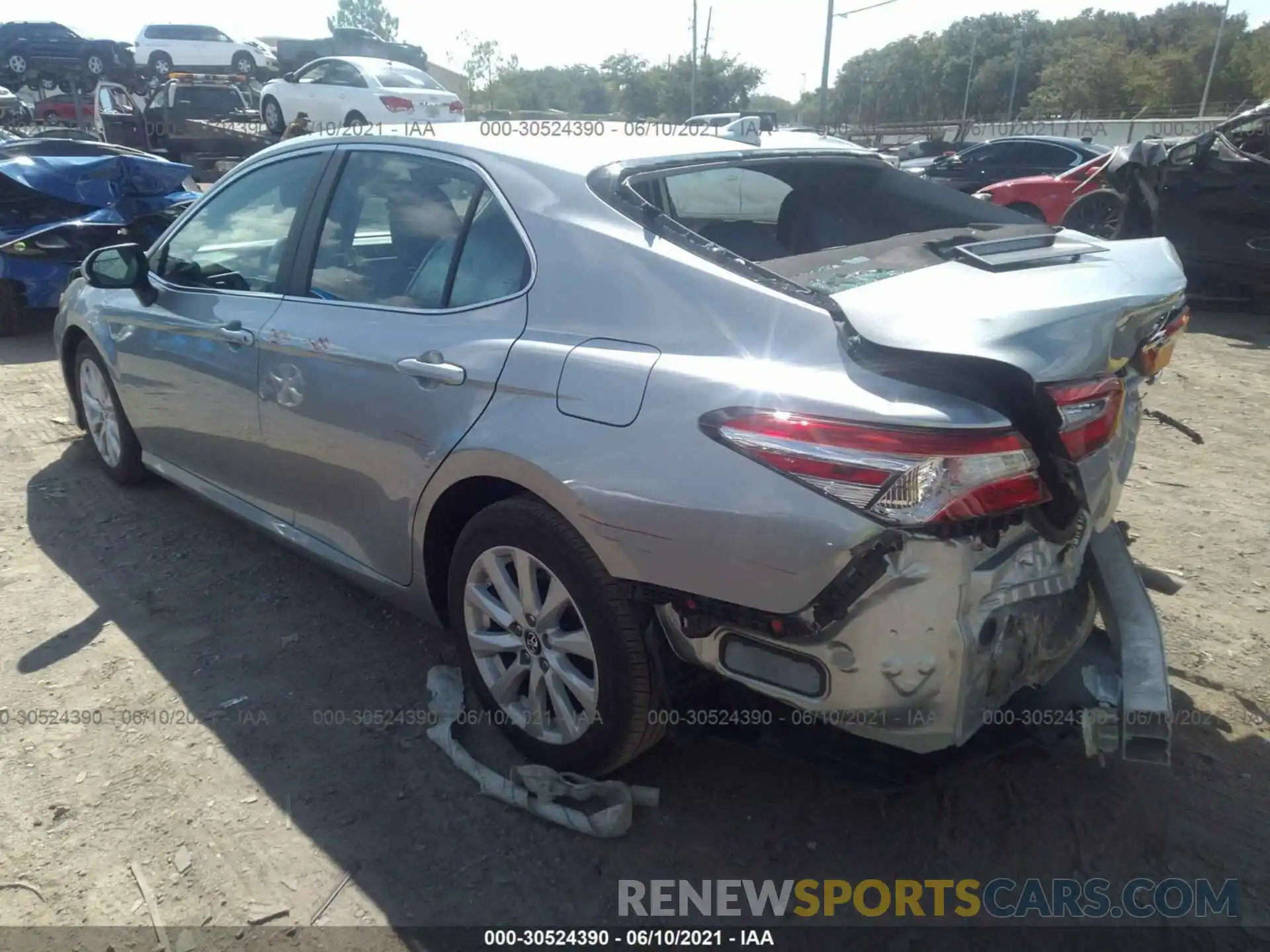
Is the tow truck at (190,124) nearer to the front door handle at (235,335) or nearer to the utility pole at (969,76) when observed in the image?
the front door handle at (235,335)

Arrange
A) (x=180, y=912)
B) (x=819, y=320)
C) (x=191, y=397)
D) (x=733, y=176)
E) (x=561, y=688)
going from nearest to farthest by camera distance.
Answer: (x=819, y=320), (x=180, y=912), (x=561, y=688), (x=733, y=176), (x=191, y=397)

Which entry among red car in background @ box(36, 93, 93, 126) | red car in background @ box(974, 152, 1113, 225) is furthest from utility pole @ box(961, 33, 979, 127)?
Answer: red car in background @ box(974, 152, 1113, 225)

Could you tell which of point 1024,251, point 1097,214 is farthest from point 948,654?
point 1097,214

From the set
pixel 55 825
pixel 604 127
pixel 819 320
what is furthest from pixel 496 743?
pixel 604 127

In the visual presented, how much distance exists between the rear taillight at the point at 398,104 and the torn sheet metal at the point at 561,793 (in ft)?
54.2

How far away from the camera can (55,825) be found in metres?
2.61

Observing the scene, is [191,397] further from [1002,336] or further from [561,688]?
[1002,336]

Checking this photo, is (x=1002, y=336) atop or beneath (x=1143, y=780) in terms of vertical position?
atop

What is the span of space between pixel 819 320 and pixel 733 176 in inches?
48.5

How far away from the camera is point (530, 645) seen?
8.64ft

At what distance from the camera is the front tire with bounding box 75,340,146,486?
4.54m

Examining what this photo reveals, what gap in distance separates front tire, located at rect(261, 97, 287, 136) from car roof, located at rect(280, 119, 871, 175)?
57.5 ft

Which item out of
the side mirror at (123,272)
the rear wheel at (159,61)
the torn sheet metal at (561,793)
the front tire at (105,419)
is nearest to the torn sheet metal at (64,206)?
the front tire at (105,419)
